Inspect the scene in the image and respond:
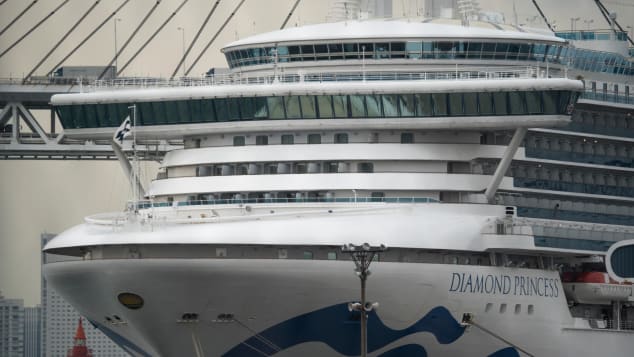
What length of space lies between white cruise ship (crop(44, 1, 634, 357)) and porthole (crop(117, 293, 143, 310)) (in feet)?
0.14

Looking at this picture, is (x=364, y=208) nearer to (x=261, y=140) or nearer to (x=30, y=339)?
(x=261, y=140)

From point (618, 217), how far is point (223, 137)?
13978 mm

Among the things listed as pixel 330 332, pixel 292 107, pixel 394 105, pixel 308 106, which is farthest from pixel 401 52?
pixel 330 332

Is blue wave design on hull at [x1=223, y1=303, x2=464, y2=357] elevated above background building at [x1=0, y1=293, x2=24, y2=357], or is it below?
above

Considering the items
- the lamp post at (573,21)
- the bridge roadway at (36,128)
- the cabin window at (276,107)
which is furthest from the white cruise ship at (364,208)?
the bridge roadway at (36,128)

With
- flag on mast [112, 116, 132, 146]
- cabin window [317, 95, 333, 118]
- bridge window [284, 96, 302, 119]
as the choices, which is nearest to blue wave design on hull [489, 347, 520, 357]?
cabin window [317, 95, 333, 118]

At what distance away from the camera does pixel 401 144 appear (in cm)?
6344

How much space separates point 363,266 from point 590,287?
40.9ft

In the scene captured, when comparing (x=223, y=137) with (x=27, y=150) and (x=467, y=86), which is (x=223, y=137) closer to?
(x=467, y=86)

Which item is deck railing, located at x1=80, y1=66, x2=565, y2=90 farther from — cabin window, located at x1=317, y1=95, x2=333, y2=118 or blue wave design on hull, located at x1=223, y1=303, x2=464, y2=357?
blue wave design on hull, located at x1=223, y1=303, x2=464, y2=357

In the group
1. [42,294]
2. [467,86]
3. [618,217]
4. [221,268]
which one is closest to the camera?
[221,268]

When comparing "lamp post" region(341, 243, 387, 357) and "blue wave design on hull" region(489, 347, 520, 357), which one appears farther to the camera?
"blue wave design on hull" region(489, 347, 520, 357)

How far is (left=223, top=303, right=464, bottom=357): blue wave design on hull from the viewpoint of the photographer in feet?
197

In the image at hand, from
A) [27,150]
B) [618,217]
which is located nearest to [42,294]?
[27,150]
